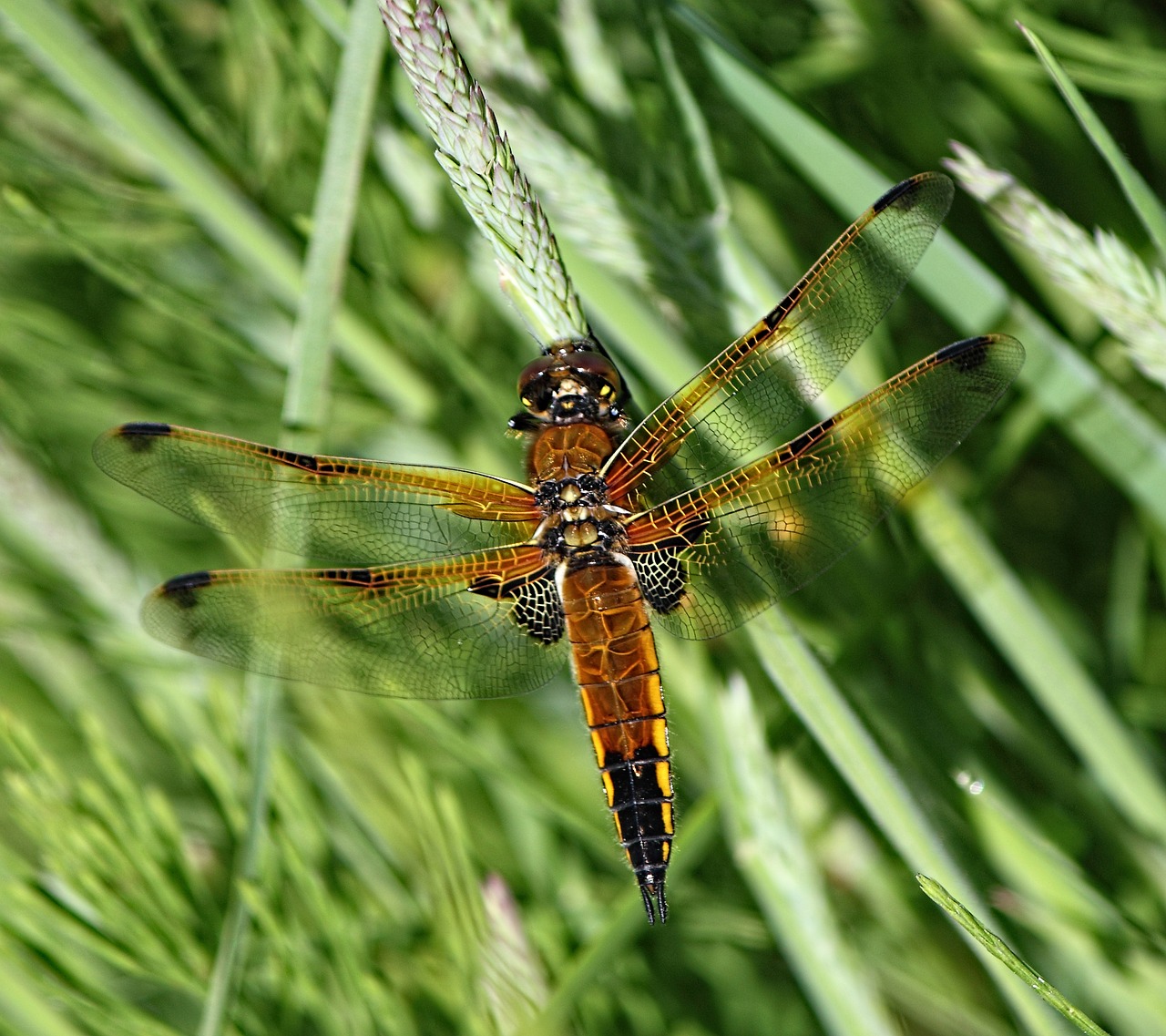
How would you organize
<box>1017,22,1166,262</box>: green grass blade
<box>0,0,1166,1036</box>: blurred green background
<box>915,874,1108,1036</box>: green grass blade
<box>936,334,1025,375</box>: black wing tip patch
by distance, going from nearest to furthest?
<box>915,874,1108,1036</box>: green grass blade
<box>1017,22,1166,262</box>: green grass blade
<box>936,334,1025,375</box>: black wing tip patch
<box>0,0,1166,1036</box>: blurred green background

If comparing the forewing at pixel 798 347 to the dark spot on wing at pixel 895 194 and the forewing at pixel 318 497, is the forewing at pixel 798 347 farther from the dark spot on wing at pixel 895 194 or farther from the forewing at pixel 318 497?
the forewing at pixel 318 497

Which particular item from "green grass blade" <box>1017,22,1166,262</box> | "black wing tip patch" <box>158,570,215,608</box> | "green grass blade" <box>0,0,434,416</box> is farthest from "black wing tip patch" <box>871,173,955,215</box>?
"black wing tip patch" <box>158,570,215,608</box>

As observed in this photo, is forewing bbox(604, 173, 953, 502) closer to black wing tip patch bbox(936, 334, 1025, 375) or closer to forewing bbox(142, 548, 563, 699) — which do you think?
black wing tip patch bbox(936, 334, 1025, 375)

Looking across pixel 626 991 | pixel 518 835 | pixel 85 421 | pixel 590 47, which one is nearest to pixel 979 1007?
pixel 626 991

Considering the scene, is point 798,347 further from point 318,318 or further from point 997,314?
point 318,318

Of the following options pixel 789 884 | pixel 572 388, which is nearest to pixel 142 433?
pixel 572 388

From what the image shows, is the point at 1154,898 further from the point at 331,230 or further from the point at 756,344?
the point at 331,230

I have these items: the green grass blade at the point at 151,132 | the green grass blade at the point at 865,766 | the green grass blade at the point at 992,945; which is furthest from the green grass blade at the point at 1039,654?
the green grass blade at the point at 151,132
